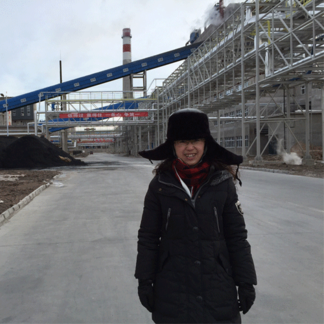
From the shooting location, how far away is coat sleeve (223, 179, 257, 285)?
200 centimetres

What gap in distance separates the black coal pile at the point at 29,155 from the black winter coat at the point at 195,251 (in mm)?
26578

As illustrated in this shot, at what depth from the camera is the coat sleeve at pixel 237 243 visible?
6.57ft

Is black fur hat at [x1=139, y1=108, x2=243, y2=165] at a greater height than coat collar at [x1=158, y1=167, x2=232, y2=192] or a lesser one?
greater

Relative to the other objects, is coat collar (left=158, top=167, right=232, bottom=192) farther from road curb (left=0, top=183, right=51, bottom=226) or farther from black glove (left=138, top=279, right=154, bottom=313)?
road curb (left=0, top=183, right=51, bottom=226)

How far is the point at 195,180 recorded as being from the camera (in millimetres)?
2111

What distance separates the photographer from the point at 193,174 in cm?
211

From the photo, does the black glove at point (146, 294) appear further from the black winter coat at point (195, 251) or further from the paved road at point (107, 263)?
the paved road at point (107, 263)

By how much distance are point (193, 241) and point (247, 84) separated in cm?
2363

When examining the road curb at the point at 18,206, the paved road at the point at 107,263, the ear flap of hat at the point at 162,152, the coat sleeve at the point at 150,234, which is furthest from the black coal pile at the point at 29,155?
the coat sleeve at the point at 150,234

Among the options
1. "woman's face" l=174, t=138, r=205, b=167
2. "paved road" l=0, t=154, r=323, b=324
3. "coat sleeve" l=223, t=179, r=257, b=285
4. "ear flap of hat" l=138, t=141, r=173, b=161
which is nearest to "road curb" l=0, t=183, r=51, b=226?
"paved road" l=0, t=154, r=323, b=324

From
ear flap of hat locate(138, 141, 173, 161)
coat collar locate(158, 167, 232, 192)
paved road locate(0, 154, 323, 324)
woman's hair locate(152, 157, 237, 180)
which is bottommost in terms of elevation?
paved road locate(0, 154, 323, 324)

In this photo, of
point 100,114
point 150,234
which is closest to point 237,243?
point 150,234

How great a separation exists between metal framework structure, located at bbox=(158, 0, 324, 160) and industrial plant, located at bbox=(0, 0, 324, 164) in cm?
5

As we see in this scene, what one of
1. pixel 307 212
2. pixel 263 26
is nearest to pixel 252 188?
pixel 307 212
